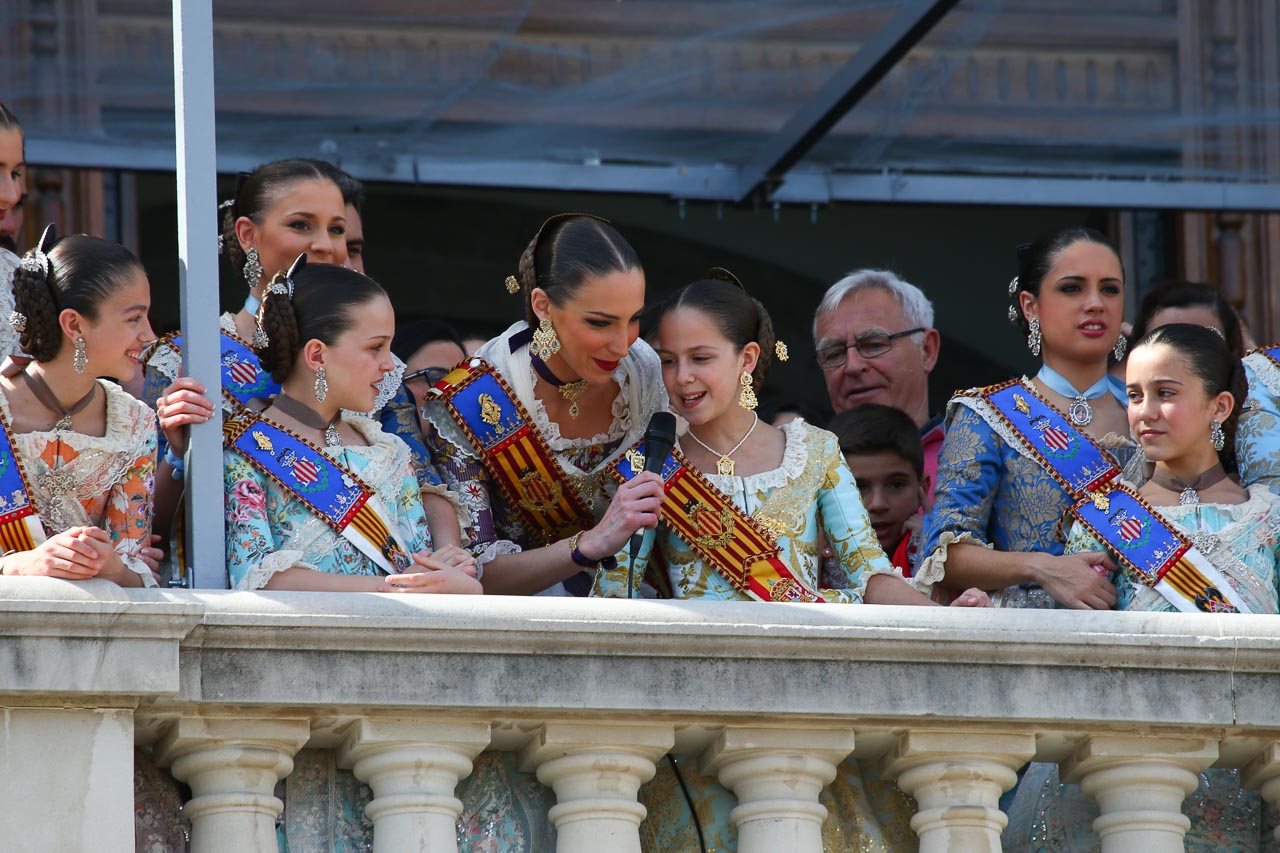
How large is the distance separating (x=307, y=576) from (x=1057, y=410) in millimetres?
1911

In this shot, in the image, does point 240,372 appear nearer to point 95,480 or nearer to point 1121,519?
point 95,480

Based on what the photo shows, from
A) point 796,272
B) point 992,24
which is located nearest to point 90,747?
point 992,24

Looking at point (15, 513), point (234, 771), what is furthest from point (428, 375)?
point (234, 771)

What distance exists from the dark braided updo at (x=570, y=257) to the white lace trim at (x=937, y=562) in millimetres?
905

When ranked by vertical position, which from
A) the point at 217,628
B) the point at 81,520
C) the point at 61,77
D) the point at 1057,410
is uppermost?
the point at 61,77

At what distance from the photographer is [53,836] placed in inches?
159

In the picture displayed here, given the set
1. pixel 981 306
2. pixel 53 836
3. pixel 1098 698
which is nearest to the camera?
pixel 53 836

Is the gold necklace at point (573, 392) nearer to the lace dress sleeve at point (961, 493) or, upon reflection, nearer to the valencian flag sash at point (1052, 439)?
the lace dress sleeve at point (961, 493)

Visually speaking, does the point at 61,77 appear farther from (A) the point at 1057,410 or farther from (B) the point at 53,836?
(B) the point at 53,836

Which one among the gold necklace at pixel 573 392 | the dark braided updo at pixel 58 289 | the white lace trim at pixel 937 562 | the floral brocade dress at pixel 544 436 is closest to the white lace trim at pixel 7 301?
the dark braided updo at pixel 58 289

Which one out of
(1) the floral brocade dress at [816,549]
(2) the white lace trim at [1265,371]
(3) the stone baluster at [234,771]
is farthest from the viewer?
(2) the white lace trim at [1265,371]

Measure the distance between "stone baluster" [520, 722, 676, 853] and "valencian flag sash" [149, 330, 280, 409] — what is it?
1.27m

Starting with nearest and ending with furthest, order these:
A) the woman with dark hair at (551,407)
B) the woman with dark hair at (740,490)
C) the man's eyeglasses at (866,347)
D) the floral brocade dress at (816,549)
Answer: the floral brocade dress at (816,549) → the woman with dark hair at (740,490) → the woman with dark hair at (551,407) → the man's eyeglasses at (866,347)

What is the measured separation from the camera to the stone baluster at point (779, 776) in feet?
14.5
